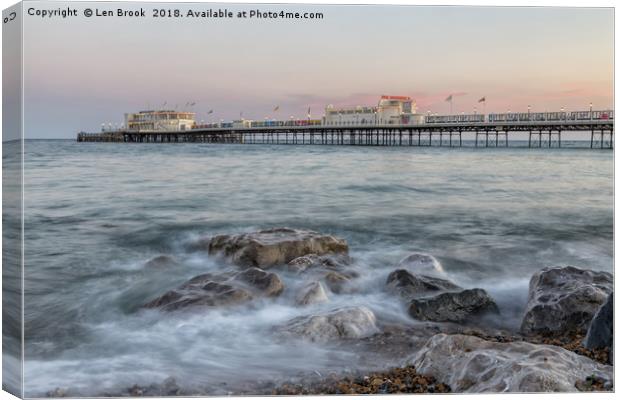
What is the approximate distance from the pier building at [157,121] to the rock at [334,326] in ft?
8.03

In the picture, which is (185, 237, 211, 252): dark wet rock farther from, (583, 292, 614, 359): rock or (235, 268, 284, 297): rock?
(583, 292, 614, 359): rock

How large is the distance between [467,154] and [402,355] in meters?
3.54

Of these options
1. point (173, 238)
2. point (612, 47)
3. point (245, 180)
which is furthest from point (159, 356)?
point (612, 47)

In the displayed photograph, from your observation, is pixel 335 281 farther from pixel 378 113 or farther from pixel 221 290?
pixel 378 113

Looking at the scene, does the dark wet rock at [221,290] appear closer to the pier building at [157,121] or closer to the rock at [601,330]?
the pier building at [157,121]

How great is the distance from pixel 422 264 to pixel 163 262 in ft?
8.10

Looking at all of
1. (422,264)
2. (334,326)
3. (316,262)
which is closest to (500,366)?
(334,326)

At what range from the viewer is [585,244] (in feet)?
21.2

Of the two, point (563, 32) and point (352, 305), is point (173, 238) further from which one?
point (563, 32)

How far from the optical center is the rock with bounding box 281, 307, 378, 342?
555cm

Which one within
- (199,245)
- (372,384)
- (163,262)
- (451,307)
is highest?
(199,245)

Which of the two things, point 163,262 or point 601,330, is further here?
point 163,262

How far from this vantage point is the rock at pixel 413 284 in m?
6.26

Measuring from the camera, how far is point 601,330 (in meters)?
5.58
